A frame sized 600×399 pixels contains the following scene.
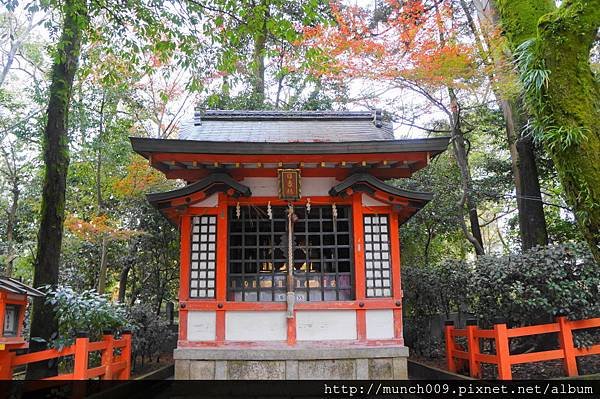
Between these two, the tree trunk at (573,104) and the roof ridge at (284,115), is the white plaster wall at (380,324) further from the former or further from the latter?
the roof ridge at (284,115)

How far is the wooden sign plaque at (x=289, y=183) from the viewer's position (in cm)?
713

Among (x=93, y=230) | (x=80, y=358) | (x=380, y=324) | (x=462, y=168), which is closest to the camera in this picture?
(x=80, y=358)

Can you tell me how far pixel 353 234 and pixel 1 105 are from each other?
14.4 metres

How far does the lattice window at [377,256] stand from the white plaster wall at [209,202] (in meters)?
2.63

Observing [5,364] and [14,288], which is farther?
A: [5,364]

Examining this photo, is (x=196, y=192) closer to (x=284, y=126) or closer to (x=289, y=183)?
(x=289, y=183)

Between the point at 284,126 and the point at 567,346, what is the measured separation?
6.77m

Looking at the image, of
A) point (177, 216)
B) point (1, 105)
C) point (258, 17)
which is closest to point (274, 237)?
point (177, 216)

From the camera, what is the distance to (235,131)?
30.3ft

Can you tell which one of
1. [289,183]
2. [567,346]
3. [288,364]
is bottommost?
[288,364]

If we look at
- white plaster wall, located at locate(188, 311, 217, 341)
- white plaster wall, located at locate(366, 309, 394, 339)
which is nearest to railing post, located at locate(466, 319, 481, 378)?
white plaster wall, located at locate(366, 309, 394, 339)

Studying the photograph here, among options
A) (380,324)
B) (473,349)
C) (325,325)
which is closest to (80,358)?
(325,325)

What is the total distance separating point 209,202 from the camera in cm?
735

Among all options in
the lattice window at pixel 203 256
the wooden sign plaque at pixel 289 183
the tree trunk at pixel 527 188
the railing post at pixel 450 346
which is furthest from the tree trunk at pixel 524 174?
the lattice window at pixel 203 256
